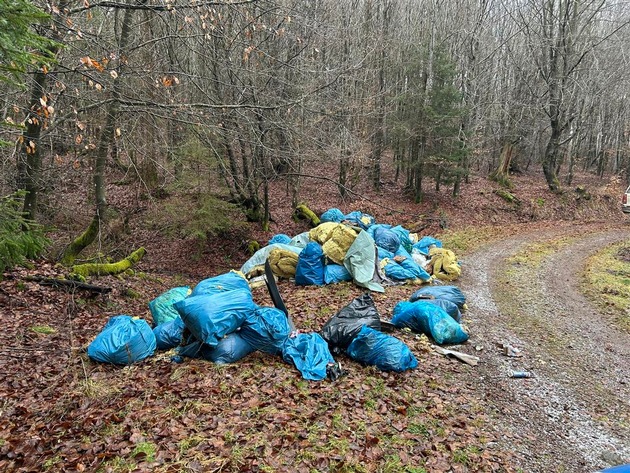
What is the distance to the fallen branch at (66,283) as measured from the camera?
6.65m

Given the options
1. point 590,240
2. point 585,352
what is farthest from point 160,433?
point 590,240

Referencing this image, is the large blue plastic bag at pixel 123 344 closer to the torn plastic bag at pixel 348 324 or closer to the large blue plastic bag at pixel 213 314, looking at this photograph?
the large blue plastic bag at pixel 213 314

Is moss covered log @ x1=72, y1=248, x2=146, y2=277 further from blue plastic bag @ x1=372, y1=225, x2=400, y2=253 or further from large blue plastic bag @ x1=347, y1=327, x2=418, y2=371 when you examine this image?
blue plastic bag @ x1=372, y1=225, x2=400, y2=253

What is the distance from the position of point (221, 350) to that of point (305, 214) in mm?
10899

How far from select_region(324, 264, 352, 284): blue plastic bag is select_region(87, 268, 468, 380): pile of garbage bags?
2.86m

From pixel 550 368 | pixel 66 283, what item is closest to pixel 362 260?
pixel 550 368

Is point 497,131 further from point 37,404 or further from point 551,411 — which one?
point 37,404

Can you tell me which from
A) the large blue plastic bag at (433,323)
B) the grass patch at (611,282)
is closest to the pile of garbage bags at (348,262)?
the large blue plastic bag at (433,323)

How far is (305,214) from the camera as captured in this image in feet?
50.4

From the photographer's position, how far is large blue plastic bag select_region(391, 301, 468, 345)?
6137 millimetres

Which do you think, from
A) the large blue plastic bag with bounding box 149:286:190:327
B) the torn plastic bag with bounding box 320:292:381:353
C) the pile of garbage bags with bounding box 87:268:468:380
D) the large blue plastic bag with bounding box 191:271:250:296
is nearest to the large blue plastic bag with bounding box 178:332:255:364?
the pile of garbage bags with bounding box 87:268:468:380

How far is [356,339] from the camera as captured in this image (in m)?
5.25

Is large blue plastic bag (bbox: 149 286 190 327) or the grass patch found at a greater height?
large blue plastic bag (bbox: 149 286 190 327)

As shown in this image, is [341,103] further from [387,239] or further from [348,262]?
[348,262]
